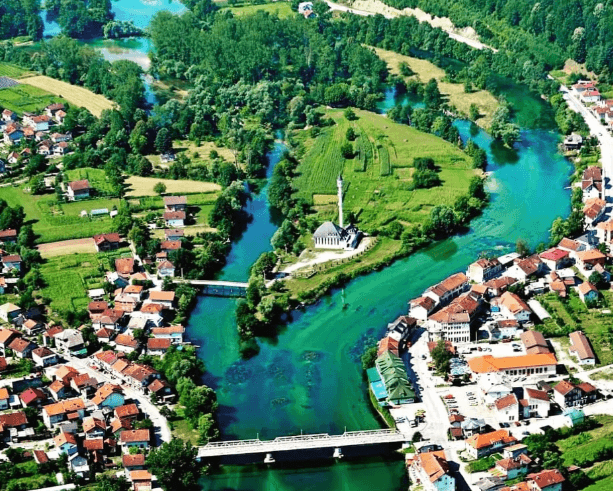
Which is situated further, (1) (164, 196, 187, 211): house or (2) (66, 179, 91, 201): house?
(2) (66, 179, 91, 201): house

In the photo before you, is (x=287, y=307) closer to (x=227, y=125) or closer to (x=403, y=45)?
(x=227, y=125)

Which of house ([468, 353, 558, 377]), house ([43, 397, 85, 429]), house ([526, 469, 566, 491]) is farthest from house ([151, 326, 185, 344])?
house ([526, 469, 566, 491])

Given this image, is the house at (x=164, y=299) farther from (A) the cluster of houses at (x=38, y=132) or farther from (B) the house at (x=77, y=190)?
(A) the cluster of houses at (x=38, y=132)

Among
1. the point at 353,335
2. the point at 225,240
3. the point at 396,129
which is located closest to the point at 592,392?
the point at 353,335

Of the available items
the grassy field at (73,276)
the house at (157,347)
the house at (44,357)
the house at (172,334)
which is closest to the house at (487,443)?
the house at (157,347)

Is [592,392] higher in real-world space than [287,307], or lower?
higher

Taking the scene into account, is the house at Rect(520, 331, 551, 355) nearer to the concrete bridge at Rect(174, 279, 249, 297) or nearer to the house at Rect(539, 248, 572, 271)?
the house at Rect(539, 248, 572, 271)

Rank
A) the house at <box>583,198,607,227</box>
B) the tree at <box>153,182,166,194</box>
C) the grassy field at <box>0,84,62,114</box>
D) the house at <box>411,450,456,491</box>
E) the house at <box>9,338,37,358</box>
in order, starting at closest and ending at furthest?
the house at <box>411,450,456,491</box>
the house at <box>9,338,37,358</box>
the house at <box>583,198,607,227</box>
the tree at <box>153,182,166,194</box>
the grassy field at <box>0,84,62,114</box>
